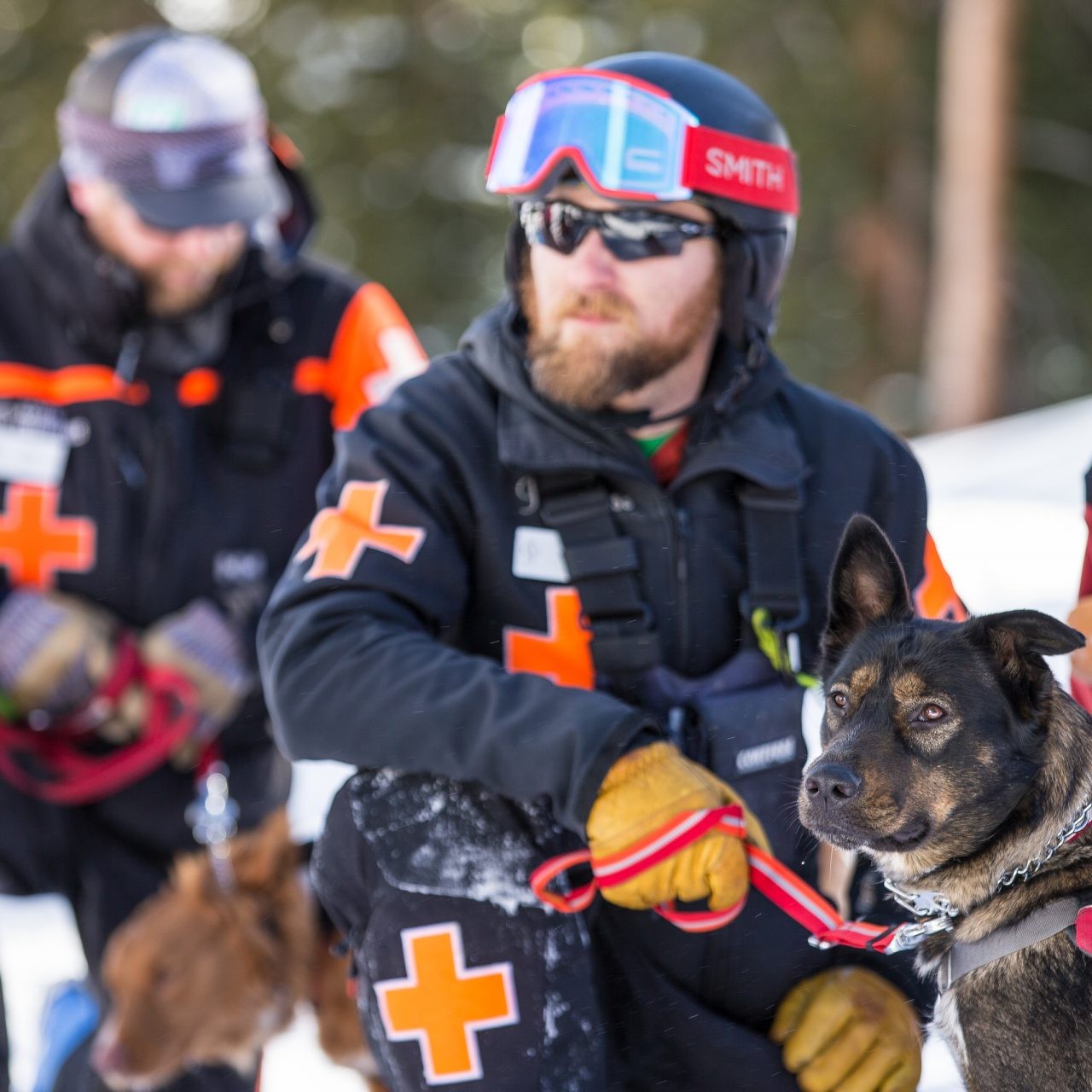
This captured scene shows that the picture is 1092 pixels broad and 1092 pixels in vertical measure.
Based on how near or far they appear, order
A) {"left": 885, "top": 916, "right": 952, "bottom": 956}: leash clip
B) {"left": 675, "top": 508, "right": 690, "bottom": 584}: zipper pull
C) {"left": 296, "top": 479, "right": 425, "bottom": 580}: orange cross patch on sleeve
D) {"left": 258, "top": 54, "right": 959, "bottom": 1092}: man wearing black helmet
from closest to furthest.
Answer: {"left": 885, "top": 916, "right": 952, "bottom": 956}: leash clip < {"left": 258, "top": 54, "right": 959, "bottom": 1092}: man wearing black helmet < {"left": 296, "top": 479, "right": 425, "bottom": 580}: orange cross patch on sleeve < {"left": 675, "top": 508, "right": 690, "bottom": 584}: zipper pull

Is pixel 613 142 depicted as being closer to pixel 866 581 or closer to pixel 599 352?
pixel 599 352

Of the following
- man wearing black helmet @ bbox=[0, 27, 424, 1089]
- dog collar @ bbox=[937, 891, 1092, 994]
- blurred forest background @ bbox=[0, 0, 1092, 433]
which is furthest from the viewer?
blurred forest background @ bbox=[0, 0, 1092, 433]

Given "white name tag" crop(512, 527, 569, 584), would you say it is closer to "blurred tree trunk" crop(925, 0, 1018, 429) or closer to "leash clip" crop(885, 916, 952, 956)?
"leash clip" crop(885, 916, 952, 956)

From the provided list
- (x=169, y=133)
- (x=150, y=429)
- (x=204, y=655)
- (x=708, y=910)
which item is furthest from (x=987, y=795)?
(x=169, y=133)

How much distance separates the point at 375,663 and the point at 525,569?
49 cm

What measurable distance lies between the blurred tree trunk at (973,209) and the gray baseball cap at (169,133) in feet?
40.5

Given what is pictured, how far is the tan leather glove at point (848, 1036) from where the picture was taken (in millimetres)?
2820

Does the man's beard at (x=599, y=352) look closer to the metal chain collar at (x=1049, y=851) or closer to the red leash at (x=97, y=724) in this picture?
the metal chain collar at (x=1049, y=851)

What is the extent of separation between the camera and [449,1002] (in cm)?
281

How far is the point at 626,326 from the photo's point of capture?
3.37 m

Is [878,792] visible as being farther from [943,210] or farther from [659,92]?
[943,210]

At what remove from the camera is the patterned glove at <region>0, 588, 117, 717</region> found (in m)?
4.18

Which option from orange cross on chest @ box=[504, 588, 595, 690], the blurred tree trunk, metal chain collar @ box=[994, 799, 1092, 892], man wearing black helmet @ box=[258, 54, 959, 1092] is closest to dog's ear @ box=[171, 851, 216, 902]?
man wearing black helmet @ box=[258, 54, 959, 1092]

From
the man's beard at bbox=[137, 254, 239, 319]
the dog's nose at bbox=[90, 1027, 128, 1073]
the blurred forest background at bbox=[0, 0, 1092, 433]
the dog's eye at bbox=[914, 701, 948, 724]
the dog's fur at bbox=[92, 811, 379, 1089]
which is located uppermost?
the dog's eye at bbox=[914, 701, 948, 724]
